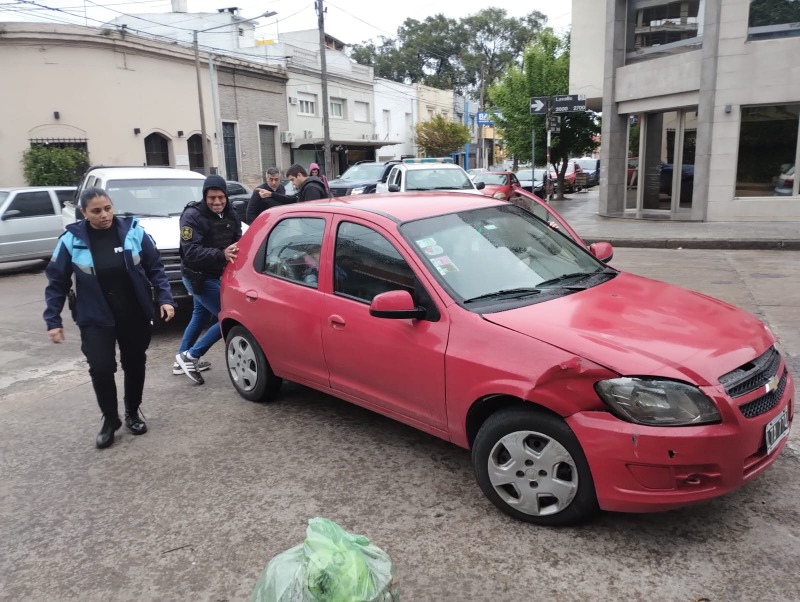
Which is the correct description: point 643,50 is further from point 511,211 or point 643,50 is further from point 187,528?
point 187,528

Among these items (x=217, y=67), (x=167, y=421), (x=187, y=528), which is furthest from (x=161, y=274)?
(x=217, y=67)

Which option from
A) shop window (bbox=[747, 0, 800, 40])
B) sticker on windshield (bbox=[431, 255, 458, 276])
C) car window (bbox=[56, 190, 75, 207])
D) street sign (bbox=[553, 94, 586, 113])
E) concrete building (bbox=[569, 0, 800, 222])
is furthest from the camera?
street sign (bbox=[553, 94, 586, 113])

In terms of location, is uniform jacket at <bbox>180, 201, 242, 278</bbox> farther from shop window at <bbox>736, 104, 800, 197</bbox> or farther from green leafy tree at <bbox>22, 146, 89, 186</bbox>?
green leafy tree at <bbox>22, 146, 89, 186</bbox>

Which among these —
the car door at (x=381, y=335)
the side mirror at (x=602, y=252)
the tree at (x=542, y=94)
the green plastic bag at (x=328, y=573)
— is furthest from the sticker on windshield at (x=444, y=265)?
the tree at (x=542, y=94)

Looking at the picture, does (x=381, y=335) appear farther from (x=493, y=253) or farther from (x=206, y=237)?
(x=206, y=237)

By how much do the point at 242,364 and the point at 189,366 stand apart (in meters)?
0.88

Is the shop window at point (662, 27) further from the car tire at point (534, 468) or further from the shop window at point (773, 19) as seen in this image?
the car tire at point (534, 468)

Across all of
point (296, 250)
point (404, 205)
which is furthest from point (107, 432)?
point (404, 205)

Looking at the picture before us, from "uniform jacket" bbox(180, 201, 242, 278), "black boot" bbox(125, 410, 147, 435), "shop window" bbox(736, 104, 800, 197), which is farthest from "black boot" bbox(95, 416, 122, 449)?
"shop window" bbox(736, 104, 800, 197)

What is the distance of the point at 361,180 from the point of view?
64.6 feet

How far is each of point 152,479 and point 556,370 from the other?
8.39ft

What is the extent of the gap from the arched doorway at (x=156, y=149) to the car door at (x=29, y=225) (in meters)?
15.3

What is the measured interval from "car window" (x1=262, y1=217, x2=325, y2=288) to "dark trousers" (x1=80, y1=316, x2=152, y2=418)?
0.99m

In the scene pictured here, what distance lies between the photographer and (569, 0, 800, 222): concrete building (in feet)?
48.1
